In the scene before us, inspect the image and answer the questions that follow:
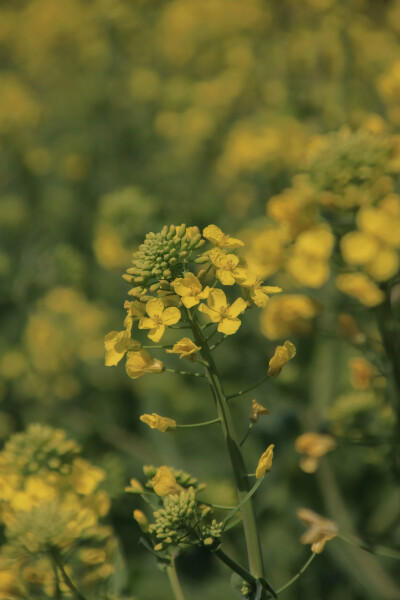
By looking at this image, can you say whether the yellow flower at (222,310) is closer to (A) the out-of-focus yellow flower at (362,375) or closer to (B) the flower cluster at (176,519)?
(B) the flower cluster at (176,519)

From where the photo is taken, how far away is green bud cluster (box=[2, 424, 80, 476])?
5.12ft

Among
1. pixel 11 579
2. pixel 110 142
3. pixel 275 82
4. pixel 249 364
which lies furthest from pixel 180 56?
pixel 11 579

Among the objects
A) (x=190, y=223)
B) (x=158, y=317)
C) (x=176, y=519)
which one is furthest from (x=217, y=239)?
(x=190, y=223)

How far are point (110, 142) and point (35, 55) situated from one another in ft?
9.83

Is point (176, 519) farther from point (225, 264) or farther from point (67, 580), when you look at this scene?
point (225, 264)

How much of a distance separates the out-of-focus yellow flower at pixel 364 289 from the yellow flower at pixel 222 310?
571 mm

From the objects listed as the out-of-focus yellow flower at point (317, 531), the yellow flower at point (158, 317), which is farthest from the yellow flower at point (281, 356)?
the out-of-focus yellow flower at point (317, 531)

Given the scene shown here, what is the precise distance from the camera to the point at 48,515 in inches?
55.0

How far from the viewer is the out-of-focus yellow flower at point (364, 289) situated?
1.59 meters

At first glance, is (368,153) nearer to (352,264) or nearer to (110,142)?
(352,264)

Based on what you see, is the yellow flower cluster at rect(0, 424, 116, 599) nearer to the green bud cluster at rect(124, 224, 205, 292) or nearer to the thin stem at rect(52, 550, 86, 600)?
the thin stem at rect(52, 550, 86, 600)

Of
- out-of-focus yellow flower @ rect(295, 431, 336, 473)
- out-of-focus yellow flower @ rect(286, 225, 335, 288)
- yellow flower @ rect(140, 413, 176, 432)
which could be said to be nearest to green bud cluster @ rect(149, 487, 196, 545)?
yellow flower @ rect(140, 413, 176, 432)

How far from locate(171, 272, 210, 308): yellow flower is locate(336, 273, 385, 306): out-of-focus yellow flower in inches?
24.9

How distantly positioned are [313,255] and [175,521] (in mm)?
835
